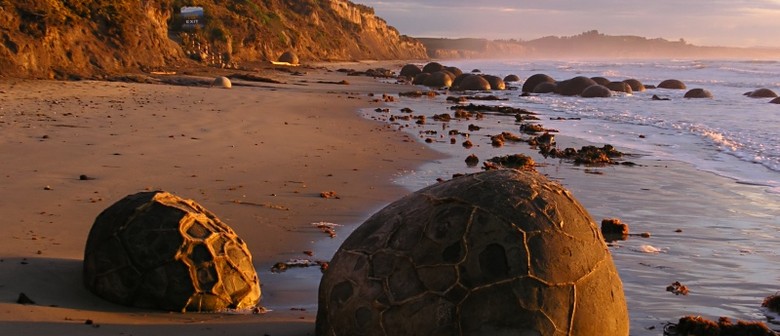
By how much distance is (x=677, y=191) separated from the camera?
1114 cm

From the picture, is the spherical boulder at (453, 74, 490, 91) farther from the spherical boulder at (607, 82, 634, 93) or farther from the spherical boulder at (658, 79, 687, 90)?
the spherical boulder at (658, 79, 687, 90)

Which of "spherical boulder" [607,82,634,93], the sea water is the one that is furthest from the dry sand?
"spherical boulder" [607,82,634,93]

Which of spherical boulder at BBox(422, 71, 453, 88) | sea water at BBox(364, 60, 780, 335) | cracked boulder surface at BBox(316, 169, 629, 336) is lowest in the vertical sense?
spherical boulder at BBox(422, 71, 453, 88)

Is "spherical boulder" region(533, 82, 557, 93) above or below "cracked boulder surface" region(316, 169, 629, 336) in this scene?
below

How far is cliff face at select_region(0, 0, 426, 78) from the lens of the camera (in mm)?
24906

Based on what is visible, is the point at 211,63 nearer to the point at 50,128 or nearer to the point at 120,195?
the point at 50,128

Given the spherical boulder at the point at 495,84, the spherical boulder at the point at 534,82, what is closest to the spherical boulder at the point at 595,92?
the spherical boulder at the point at 534,82

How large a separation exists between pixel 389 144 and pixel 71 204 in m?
7.49

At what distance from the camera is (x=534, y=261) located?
3871 mm

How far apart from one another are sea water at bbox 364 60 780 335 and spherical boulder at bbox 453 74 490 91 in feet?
49.9

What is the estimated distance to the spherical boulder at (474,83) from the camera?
4084 centimetres

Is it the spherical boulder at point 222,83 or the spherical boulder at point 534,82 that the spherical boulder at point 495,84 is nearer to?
the spherical boulder at point 534,82

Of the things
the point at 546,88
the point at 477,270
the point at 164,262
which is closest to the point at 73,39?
the point at 546,88

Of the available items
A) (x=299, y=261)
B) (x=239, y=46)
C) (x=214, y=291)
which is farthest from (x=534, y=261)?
(x=239, y=46)
